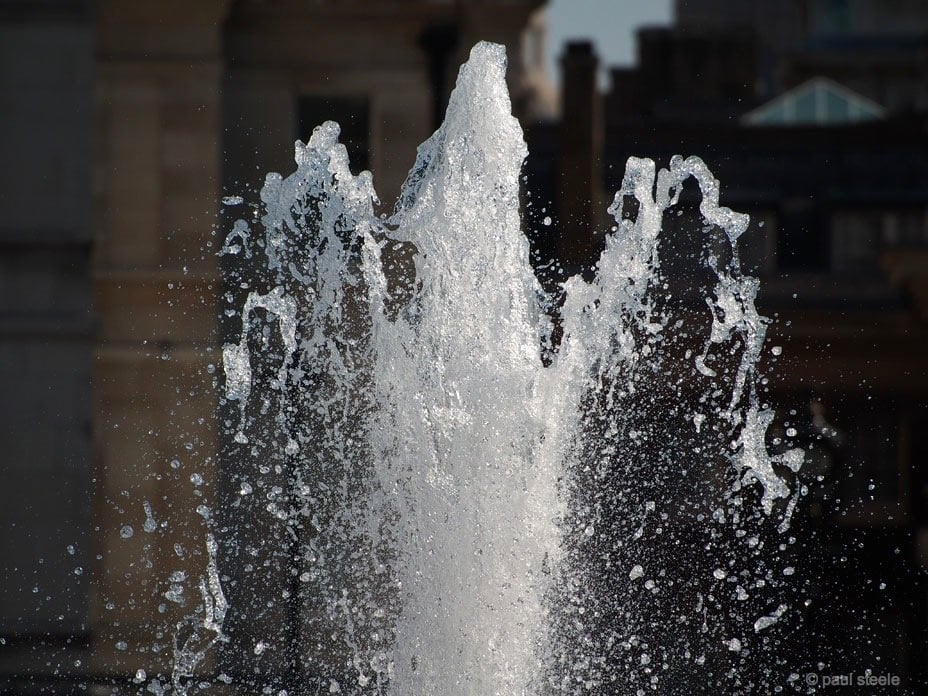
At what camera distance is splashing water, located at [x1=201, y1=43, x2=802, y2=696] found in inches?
299

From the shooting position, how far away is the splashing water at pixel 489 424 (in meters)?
7.60

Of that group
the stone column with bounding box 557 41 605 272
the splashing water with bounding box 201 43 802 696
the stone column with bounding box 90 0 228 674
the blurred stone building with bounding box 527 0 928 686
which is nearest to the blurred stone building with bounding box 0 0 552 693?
the stone column with bounding box 90 0 228 674

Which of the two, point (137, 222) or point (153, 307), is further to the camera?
point (137, 222)

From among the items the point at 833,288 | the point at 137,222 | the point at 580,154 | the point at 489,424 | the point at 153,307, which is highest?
the point at 580,154

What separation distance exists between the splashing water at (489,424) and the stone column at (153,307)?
1.21 ft

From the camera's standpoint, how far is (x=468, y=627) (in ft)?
23.0

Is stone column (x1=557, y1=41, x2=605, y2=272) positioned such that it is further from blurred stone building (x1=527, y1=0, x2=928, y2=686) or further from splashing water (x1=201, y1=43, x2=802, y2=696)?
splashing water (x1=201, y1=43, x2=802, y2=696)

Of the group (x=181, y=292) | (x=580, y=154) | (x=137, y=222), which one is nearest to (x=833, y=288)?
(x=580, y=154)

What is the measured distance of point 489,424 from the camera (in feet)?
24.3

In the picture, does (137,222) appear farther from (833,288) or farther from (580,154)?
(833,288)

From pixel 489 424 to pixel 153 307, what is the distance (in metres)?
5.60

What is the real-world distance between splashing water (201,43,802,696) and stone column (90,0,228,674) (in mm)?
369

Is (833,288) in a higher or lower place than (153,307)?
higher

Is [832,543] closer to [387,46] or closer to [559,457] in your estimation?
[559,457]
